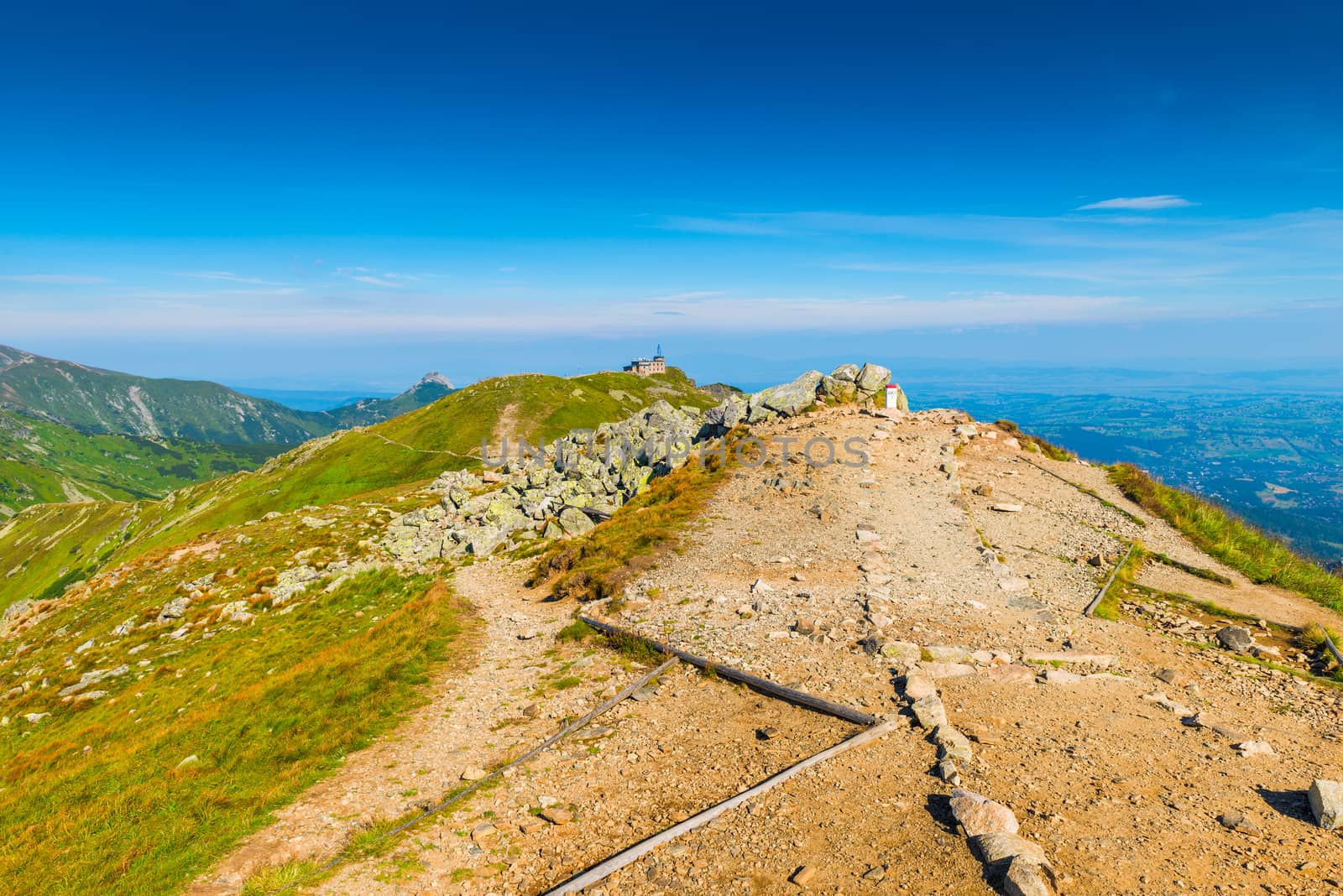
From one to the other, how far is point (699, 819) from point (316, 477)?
12676 centimetres

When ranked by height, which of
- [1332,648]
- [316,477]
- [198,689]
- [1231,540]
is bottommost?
[316,477]

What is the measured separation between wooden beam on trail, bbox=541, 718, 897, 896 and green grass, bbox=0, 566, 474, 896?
7094mm

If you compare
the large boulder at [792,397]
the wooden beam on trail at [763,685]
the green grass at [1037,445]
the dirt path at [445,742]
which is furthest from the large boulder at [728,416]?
the wooden beam on trail at [763,685]

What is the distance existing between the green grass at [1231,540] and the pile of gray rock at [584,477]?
20395 millimetres

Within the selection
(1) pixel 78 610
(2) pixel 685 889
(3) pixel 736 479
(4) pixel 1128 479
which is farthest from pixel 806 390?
(1) pixel 78 610

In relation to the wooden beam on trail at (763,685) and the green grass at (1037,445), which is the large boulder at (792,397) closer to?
the green grass at (1037,445)

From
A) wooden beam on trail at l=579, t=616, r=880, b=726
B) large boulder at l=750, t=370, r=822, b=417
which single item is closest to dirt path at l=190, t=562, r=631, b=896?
wooden beam on trail at l=579, t=616, r=880, b=726

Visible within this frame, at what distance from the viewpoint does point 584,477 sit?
144ft

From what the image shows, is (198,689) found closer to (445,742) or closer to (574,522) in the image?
(445,742)

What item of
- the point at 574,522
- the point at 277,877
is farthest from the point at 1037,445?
the point at 277,877

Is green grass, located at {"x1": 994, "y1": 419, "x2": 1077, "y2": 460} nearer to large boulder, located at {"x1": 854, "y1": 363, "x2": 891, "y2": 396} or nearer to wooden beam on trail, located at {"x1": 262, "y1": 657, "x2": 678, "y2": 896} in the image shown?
large boulder, located at {"x1": 854, "y1": 363, "x2": 891, "y2": 396}

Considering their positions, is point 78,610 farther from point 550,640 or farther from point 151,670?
point 550,640

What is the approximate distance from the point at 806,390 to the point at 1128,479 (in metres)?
22.5

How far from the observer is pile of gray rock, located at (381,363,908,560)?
124 feet
